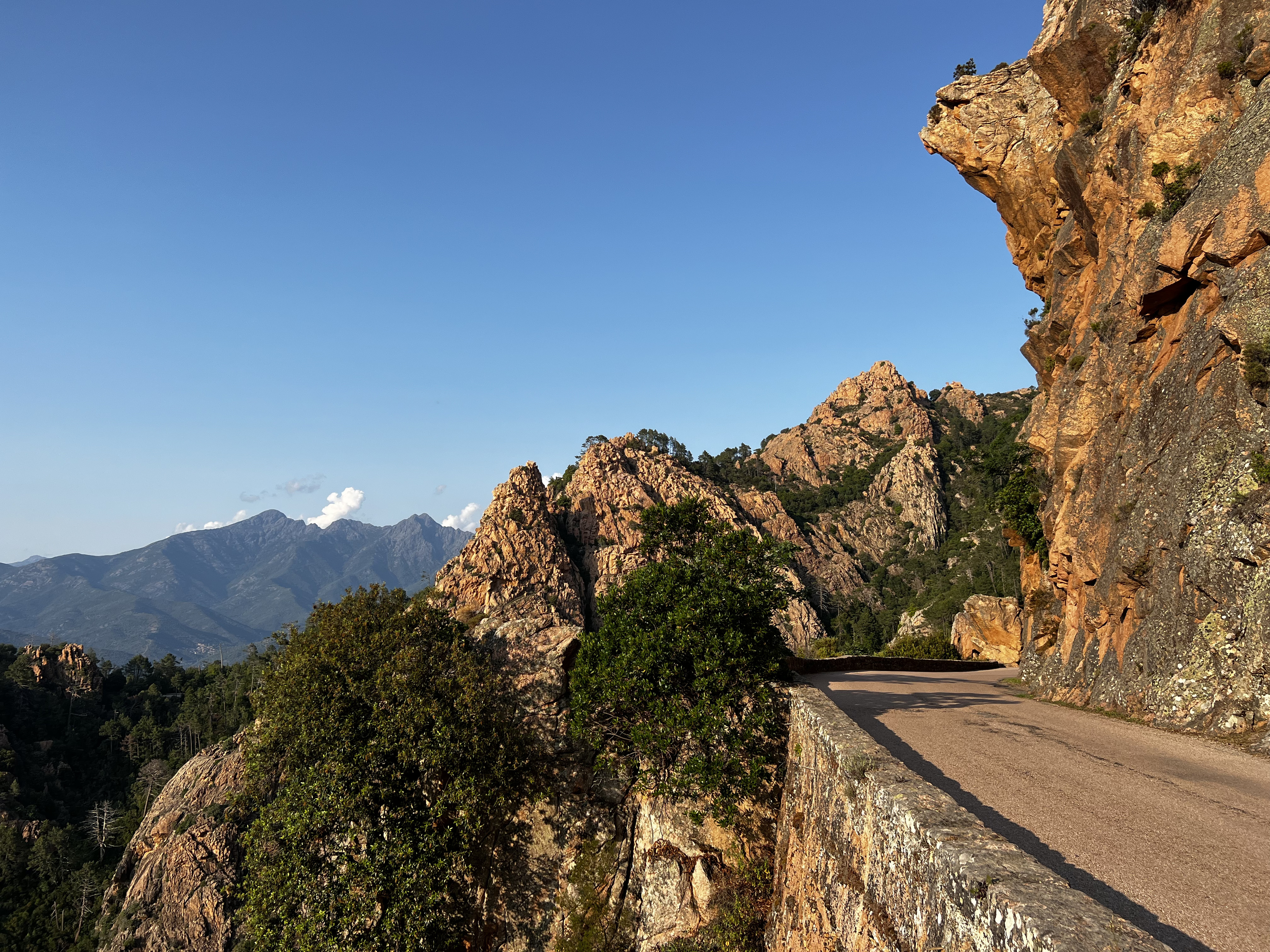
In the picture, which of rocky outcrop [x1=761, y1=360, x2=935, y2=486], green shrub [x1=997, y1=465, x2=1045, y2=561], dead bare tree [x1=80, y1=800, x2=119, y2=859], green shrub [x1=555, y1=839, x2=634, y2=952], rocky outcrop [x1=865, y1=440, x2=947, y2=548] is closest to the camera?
green shrub [x1=555, y1=839, x2=634, y2=952]

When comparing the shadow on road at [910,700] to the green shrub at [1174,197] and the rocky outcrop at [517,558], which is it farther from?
the rocky outcrop at [517,558]

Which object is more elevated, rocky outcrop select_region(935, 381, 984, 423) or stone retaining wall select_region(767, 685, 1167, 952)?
rocky outcrop select_region(935, 381, 984, 423)

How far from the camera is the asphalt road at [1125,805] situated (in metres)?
5.35

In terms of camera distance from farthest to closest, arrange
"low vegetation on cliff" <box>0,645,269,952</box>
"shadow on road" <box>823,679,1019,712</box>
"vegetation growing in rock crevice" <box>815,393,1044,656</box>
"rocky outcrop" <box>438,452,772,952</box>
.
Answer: "vegetation growing in rock crevice" <box>815,393,1044,656</box> → "low vegetation on cliff" <box>0,645,269,952</box> → "shadow on road" <box>823,679,1019,712</box> → "rocky outcrop" <box>438,452,772,952</box>

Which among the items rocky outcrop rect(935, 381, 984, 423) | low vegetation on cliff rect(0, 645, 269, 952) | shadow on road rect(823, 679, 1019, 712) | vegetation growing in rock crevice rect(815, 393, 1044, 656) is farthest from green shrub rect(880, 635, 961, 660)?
rocky outcrop rect(935, 381, 984, 423)

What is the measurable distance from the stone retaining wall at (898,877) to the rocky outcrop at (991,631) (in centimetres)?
3414

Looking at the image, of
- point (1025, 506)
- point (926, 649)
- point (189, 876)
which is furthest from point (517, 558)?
point (1025, 506)

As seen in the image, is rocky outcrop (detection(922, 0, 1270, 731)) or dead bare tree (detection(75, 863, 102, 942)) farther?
dead bare tree (detection(75, 863, 102, 942))

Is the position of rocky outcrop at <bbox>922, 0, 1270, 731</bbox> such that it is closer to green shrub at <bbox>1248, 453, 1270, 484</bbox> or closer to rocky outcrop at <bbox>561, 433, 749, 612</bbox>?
green shrub at <bbox>1248, 453, 1270, 484</bbox>

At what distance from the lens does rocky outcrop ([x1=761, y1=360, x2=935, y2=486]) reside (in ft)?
443

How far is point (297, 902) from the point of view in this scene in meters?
14.0

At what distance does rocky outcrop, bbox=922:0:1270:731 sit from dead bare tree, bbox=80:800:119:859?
84302 millimetres

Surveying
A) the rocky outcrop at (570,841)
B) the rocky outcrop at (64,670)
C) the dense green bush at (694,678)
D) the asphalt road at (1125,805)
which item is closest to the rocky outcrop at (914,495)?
the asphalt road at (1125,805)

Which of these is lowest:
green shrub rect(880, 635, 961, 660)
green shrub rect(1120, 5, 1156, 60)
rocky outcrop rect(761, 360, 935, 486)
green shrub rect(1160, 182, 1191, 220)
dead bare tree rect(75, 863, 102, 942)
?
dead bare tree rect(75, 863, 102, 942)
